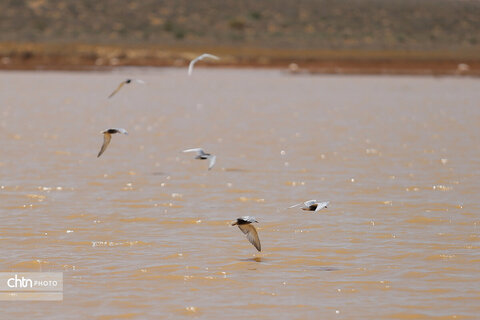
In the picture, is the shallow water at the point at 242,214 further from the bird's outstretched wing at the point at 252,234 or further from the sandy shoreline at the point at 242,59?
the sandy shoreline at the point at 242,59

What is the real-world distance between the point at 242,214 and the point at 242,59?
5454 centimetres

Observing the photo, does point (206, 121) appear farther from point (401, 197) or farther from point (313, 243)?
point (313, 243)

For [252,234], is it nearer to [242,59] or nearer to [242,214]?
[242,214]

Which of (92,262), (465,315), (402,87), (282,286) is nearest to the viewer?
(465,315)

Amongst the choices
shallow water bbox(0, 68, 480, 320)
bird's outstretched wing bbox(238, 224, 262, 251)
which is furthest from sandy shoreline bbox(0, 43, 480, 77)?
bird's outstretched wing bbox(238, 224, 262, 251)

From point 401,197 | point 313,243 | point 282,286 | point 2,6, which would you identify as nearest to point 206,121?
point 401,197

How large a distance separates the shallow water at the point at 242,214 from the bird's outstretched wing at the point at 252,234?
182mm

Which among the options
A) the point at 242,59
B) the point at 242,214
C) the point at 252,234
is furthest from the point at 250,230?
the point at 242,59

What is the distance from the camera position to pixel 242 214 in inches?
559

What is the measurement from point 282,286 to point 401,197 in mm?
5926

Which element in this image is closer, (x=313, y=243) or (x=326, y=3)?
(x=313, y=243)

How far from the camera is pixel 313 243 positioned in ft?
40.2

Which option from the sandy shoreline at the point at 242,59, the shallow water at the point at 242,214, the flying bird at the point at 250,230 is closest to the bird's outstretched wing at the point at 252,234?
the flying bird at the point at 250,230

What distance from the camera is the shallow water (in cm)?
982
